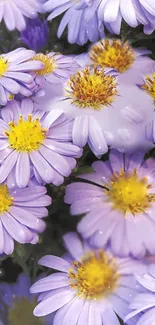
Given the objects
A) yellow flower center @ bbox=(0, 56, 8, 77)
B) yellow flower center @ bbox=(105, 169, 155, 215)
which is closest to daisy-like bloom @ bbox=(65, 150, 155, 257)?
yellow flower center @ bbox=(105, 169, 155, 215)

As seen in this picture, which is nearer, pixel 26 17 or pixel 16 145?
pixel 16 145

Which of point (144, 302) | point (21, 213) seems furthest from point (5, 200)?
point (144, 302)

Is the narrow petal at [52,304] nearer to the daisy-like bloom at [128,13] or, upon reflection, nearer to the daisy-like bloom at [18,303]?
the daisy-like bloom at [18,303]

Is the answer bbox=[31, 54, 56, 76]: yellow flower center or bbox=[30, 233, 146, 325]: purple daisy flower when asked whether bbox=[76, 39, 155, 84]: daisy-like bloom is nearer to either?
bbox=[31, 54, 56, 76]: yellow flower center

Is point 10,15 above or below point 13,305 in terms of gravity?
above

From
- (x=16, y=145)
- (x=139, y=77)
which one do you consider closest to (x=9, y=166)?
(x=16, y=145)

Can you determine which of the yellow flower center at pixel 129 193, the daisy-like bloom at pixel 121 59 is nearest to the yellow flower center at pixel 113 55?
the daisy-like bloom at pixel 121 59

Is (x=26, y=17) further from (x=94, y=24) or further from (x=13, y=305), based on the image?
(x=13, y=305)

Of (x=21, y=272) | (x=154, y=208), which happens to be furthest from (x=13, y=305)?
(x=154, y=208)
